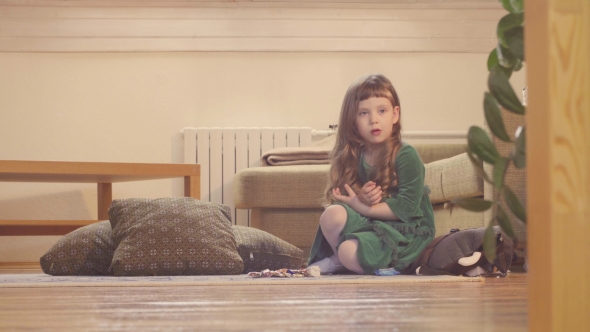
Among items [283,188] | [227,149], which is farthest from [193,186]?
[227,149]

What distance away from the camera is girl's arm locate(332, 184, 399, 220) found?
2.06 m

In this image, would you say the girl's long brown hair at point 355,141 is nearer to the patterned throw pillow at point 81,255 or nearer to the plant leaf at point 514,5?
the patterned throw pillow at point 81,255

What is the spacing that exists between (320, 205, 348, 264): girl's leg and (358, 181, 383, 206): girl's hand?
0.23 ft

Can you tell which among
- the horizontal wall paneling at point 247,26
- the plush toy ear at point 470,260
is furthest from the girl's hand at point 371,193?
the horizontal wall paneling at point 247,26

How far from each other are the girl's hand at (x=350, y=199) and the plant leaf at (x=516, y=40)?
1579 mm

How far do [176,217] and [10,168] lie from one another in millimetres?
849

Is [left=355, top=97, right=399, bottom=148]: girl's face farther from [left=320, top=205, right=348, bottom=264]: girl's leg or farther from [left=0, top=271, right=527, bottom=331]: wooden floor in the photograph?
[left=0, top=271, right=527, bottom=331]: wooden floor

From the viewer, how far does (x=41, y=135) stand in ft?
13.9

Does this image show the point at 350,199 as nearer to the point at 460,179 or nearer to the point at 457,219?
the point at 460,179

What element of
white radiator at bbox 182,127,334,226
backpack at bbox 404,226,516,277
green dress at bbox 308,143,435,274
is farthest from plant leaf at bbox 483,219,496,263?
white radiator at bbox 182,127,334,226

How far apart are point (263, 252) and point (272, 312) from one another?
1525mm

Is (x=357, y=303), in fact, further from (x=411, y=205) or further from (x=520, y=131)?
(x=411, y=205)

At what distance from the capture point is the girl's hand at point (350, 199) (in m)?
2.09

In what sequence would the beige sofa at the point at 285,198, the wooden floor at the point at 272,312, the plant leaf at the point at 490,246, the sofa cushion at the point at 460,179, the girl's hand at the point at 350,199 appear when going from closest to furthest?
1. the plant leaf at the point at 490,246
2. the wooden floor at the point at 272,312
3. the girl's hand at the point at 350,199
4. the sofa cushion at the point at 460,179
5. the beige sofa at the point at 285,198
